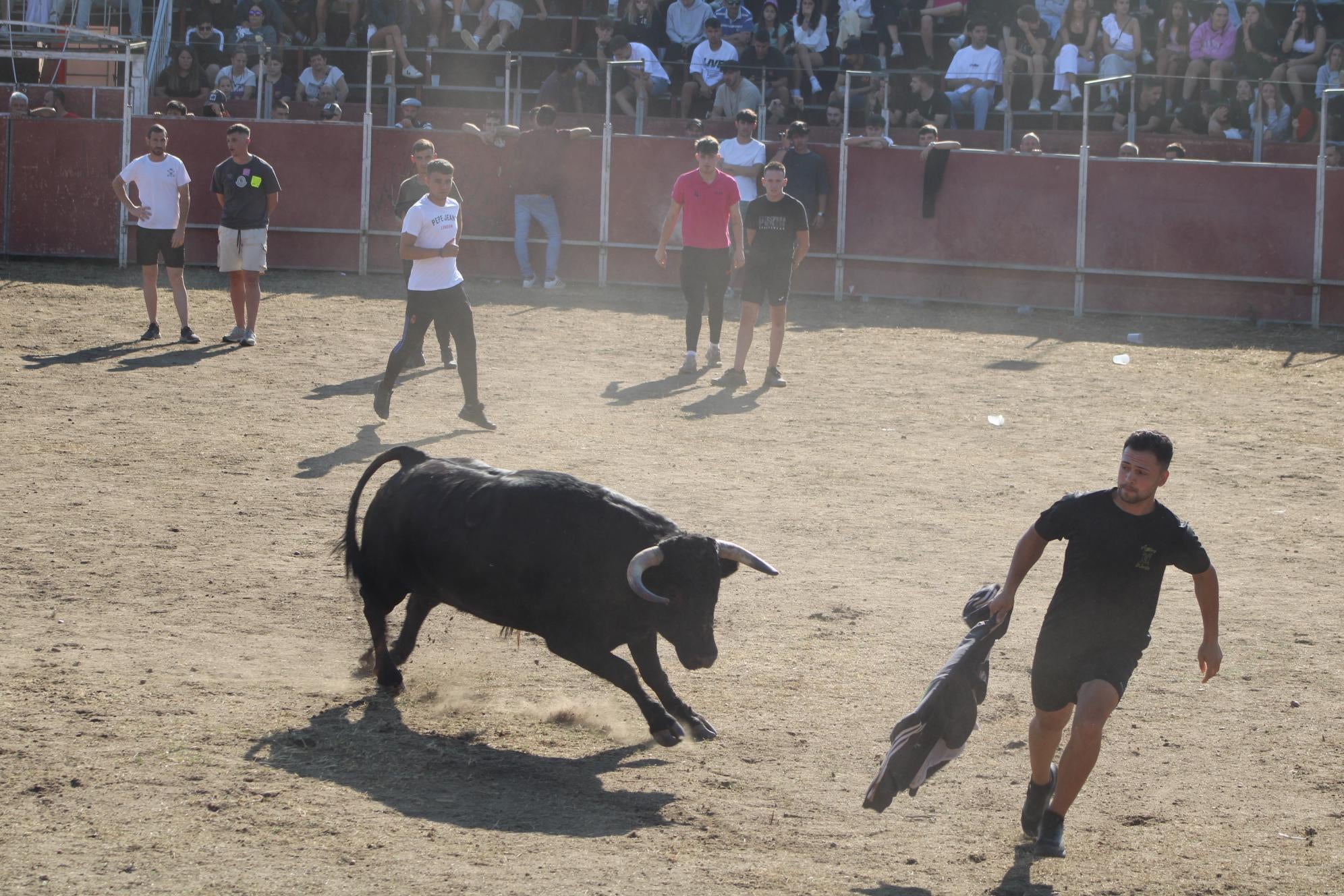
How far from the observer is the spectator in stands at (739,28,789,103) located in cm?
2066

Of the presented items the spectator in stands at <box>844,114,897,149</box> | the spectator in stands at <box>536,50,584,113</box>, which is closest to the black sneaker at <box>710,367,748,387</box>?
the spectator in stands at <box>844,114,897,149</box>

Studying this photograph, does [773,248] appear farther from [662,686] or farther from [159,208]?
[662,686]

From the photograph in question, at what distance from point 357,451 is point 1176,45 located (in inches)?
556

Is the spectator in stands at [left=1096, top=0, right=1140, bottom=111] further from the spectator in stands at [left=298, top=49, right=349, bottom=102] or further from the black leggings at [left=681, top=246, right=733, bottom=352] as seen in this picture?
the spectator in stands at [left=298, top=49, right=349, bottom=102]

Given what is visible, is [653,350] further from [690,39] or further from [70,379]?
[690,39]

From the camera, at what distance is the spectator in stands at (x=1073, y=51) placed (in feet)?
66.5

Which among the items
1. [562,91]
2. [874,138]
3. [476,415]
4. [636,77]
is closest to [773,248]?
[476,415]

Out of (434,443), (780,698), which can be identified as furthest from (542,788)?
(434,443)

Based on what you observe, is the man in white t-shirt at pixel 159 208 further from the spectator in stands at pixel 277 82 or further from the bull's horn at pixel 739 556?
the bull's horn at pixel 739 556

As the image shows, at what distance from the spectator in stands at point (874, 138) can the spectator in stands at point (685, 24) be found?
3.58m

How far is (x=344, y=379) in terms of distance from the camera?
1321 cm

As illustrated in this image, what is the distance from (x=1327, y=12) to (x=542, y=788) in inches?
772

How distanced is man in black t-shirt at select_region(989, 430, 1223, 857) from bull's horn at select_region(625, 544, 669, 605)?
51.8 inches

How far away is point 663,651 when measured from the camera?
734cm
